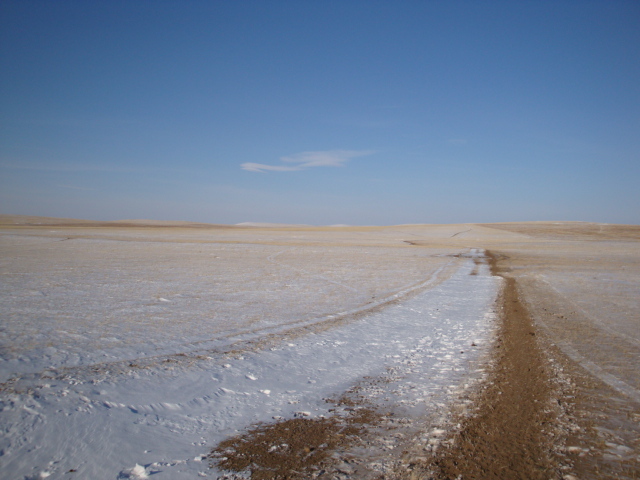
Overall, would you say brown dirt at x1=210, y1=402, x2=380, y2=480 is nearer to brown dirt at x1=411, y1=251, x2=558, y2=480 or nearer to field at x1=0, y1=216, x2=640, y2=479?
field at x1=0, y1=216, x2=640, y2=479

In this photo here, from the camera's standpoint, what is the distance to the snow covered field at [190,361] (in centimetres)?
356

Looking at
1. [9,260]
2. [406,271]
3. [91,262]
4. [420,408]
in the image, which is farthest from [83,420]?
[9,260]

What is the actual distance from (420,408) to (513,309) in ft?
20.6

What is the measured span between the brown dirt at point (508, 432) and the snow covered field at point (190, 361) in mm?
490

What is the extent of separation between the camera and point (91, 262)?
1712 centimetres

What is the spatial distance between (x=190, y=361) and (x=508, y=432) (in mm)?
4192

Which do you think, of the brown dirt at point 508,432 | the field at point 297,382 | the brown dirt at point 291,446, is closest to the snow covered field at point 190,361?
the field at point 297,382

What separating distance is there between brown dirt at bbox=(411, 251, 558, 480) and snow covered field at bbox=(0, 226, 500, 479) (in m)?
0.49

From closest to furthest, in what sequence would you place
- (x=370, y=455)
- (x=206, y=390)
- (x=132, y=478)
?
(x=132, y=478)
(x=370, y=455)
(x=206, y=390)

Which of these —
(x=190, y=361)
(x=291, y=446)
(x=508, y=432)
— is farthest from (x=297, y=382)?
(x=508, y=432)

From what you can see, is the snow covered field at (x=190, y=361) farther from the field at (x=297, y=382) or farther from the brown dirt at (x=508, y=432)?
the brown dirt at (x=508, y=432)

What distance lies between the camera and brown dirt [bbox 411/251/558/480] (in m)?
3.17

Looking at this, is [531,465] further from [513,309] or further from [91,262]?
[91,262]

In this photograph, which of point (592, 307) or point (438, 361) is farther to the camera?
point (592, 307)
